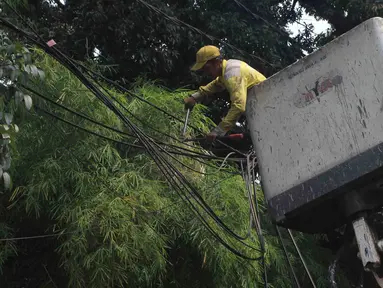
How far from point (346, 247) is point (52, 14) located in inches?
198

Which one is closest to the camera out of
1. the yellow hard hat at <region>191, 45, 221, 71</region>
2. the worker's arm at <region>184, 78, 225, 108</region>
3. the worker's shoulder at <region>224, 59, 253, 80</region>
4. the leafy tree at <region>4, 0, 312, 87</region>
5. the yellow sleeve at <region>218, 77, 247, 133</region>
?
the yellow sleeve at <region>218, 77, 247, 133</region>

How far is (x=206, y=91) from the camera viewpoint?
4.25 meters

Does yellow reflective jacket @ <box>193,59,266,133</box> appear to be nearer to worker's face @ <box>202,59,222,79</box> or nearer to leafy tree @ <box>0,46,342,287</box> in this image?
worker's face @ <box>202,59,222,79</box>

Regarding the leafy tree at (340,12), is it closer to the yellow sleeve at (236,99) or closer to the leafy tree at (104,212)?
the leafy tree at (104,212)

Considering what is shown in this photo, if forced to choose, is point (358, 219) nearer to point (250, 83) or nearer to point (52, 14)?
point (250, 83)

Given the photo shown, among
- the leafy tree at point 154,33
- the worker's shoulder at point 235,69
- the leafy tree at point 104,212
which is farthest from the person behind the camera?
the leafy tree at point 154,33

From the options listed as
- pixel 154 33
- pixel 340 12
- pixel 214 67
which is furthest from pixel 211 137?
pixel 340 12

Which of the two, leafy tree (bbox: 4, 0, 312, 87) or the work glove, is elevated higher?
leafy tree (bbox: 4, 0, 312, 87)

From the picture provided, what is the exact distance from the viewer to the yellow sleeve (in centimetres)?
368

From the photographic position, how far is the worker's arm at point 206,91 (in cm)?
413

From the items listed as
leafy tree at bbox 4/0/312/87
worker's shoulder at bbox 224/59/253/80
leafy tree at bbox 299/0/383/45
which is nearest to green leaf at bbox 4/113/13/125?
worker's shoulder at bbox 224/59/253/80

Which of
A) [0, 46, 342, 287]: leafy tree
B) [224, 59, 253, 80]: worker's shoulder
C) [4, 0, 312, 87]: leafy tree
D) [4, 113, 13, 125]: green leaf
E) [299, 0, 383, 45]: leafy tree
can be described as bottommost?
[4, 113, 13, 125]: green leaf

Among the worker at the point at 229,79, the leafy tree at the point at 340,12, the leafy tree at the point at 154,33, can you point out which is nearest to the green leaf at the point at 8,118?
the worker at the point at 229,79

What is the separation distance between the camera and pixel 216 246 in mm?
4734
